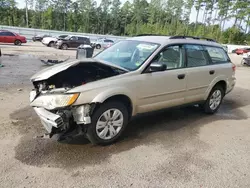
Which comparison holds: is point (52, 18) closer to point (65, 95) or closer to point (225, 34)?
point (225, 34)

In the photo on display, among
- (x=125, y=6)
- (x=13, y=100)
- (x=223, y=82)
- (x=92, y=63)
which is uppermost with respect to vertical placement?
(x=125, y=6)

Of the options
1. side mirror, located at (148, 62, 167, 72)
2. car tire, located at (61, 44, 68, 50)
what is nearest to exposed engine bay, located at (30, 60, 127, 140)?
side mirror, located at (148, 62, 167, 72)

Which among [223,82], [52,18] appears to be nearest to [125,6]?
[52,18]

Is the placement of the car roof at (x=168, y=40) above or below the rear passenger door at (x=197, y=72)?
above

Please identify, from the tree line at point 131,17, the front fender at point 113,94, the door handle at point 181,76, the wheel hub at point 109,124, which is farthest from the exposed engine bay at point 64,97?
the tree line at point 131,17

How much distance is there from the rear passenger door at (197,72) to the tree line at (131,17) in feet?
159

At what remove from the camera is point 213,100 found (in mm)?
5602

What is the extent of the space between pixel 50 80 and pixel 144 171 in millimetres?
2055

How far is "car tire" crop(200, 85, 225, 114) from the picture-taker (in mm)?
5480

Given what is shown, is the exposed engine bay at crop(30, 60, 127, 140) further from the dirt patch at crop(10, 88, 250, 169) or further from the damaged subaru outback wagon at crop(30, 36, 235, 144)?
the dirt patch at crop(10, 88, 250, 169)

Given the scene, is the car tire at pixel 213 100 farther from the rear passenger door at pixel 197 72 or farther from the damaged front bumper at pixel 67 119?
the damaged front bumper at pixel 67 119

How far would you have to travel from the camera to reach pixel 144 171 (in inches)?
122

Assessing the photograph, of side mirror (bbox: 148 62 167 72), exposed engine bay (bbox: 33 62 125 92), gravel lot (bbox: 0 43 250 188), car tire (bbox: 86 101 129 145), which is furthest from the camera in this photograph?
side mirror (bbox: 148 62 167 72)

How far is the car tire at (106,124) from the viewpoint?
3453 mm
